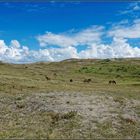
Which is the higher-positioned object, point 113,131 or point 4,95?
point 4,95

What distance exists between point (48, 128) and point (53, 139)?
3120 millimetres

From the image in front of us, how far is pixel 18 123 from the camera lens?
27094mm

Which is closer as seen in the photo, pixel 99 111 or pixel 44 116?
pixel 44 116

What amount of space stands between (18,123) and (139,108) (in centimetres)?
1407

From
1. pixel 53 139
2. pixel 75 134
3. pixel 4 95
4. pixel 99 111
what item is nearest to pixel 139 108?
pixel 99 111

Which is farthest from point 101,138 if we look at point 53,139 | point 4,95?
point 4,95

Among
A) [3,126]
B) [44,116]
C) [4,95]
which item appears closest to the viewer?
[3,126]

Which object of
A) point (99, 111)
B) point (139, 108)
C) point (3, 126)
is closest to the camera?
point (3, 126)

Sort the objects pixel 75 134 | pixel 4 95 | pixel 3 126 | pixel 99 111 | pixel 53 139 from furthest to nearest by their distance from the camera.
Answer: pixel 4 95, pixel 99 111, pixel 3 126, pixel 75 134, pixel 53 139

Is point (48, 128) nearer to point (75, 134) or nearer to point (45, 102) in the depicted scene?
point (75, 134)

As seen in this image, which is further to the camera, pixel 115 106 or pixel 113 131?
pixel 115 106

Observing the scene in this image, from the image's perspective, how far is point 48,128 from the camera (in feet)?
83.9

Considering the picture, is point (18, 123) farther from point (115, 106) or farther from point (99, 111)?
point (115, 106)

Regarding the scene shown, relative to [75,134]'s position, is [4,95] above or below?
above
